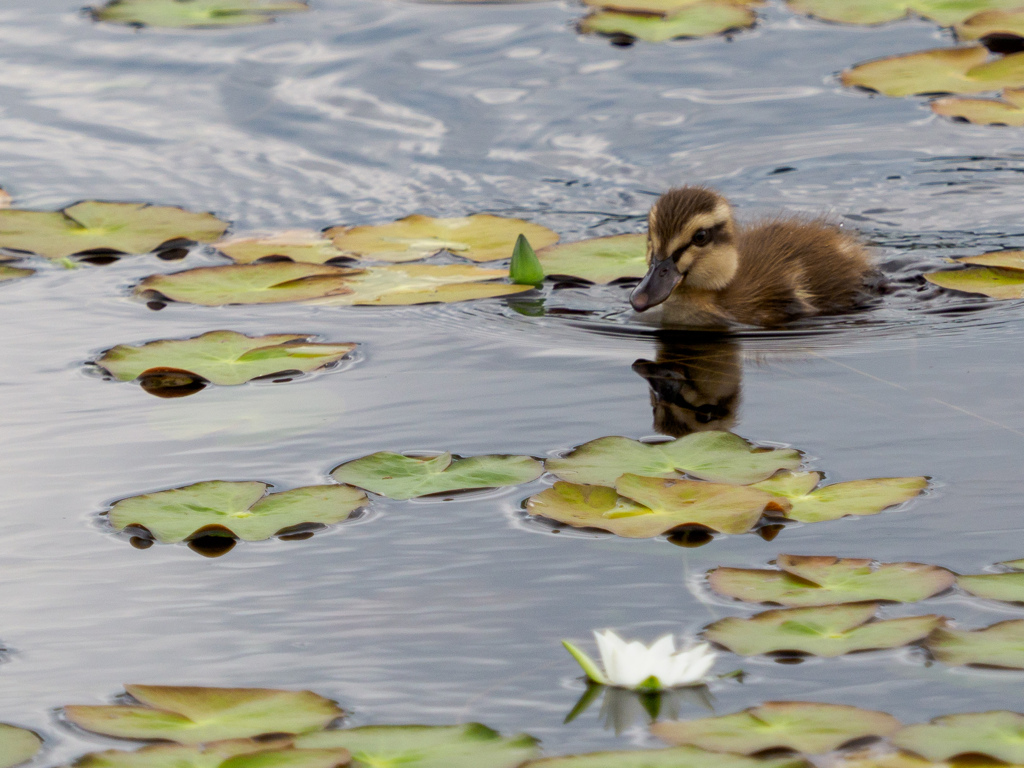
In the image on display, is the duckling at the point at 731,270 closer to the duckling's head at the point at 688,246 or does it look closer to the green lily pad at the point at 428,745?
the duckling's head at the point at 688,246

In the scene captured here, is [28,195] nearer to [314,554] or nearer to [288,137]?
[288,137]

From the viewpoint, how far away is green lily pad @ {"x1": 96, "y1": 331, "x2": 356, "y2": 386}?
412 centimetres

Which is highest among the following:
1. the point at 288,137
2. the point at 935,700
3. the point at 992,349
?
the point at 288,137

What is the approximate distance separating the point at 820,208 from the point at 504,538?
11.5 ft

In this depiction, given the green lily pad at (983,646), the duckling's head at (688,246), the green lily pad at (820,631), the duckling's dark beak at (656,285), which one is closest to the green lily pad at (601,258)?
the duckling's head at (688,246)

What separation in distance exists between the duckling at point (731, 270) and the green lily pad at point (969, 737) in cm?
240

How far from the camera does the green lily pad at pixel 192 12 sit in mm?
7844

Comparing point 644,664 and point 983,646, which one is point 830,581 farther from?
point 644,664

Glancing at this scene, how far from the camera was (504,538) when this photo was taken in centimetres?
310

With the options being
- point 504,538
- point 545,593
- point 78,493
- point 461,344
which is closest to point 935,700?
point 545,593

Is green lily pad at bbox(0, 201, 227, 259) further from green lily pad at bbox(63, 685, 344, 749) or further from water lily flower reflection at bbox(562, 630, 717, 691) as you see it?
water lily flower reflection at bbox(562, 630, 717, 691)

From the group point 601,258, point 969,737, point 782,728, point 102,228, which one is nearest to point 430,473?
point 782,728

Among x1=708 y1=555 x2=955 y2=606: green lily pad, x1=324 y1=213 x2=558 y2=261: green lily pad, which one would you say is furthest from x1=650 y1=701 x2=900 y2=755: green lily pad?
x1=324 y1=213 x2=558 y2=261: green lily pad

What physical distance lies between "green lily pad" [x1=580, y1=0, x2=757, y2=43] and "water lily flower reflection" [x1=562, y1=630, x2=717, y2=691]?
5287 millimetres
